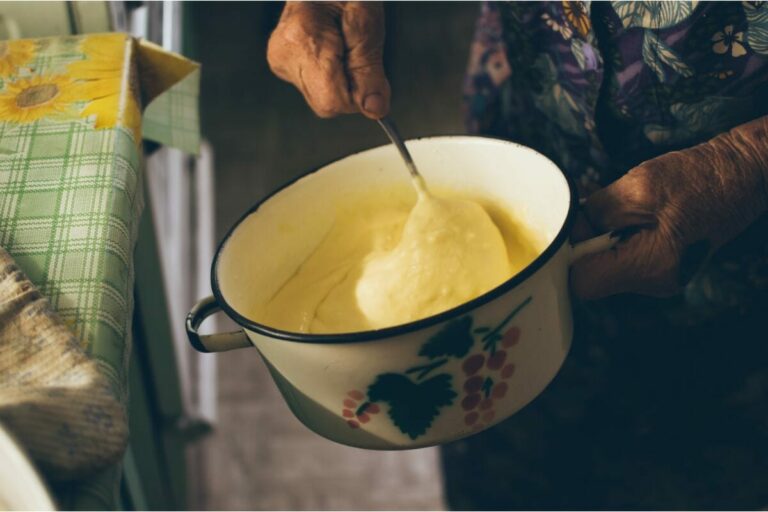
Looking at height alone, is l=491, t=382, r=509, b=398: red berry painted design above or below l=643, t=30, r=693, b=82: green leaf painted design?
below

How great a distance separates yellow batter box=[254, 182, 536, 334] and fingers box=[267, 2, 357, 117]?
85mm

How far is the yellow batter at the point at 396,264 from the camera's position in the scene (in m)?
0.63

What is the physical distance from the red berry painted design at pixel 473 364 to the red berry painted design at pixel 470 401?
0.02 m

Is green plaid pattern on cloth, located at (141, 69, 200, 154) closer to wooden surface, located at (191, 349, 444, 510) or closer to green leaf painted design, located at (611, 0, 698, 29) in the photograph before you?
green leaf painted design, located at (611, 0, 698, 29)

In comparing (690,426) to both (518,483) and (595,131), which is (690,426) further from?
(595,131)

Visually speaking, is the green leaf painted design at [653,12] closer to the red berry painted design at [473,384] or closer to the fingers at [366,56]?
the fingers at [366,56]

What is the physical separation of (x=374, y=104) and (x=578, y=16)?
0.62ft

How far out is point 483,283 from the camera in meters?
0.63

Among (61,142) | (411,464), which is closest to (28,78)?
(61,142)

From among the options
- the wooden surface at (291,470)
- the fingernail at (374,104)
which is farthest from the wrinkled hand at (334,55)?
the wooden surface at (291,470)

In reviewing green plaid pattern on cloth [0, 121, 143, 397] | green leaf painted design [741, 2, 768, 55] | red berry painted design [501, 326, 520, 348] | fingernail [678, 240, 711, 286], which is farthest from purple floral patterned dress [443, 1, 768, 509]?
green plaid pattern on cloth [0, 121, 143, 397]

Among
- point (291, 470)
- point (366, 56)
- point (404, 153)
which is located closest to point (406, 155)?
point (404, 153)

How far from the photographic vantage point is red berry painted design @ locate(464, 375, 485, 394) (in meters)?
0.55

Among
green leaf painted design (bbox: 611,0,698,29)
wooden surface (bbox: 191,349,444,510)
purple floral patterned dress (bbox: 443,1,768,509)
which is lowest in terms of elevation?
wooden surface (bbox: 191,349,444,510)
